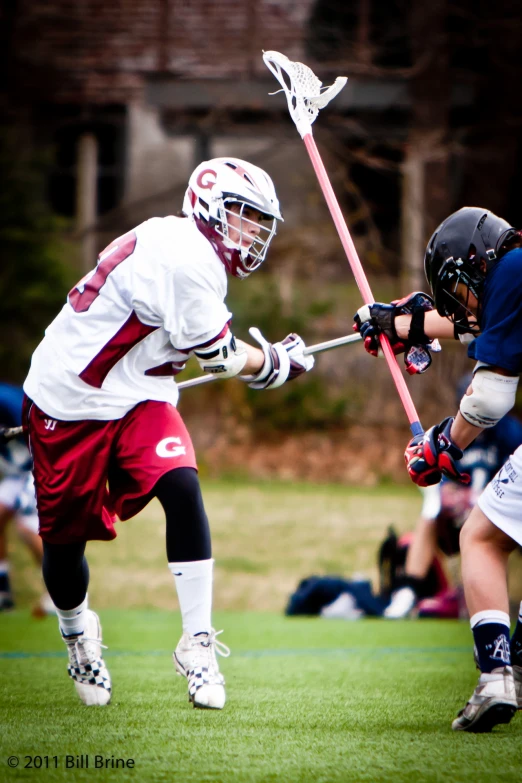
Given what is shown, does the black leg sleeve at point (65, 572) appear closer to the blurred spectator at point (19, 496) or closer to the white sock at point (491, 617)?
the white sock at point (491, 617)

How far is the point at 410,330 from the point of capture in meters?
3.85

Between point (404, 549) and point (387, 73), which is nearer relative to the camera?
point (404, 549)

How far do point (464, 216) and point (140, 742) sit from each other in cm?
178

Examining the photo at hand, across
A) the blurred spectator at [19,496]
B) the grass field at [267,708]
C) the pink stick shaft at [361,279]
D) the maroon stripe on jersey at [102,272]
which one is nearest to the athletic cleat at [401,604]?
the grass field at [267,708]

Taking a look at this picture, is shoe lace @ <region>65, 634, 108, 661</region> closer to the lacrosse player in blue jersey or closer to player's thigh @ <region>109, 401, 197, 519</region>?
player's thigh @ <region>109, 401, 197, 519</region>

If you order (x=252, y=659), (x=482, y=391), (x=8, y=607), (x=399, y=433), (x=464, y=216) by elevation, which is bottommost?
(x=399, y=433)

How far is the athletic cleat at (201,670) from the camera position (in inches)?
135

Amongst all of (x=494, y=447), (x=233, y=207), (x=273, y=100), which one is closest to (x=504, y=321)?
(x=233, y=207)

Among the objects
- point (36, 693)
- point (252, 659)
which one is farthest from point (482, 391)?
point (252, 659)

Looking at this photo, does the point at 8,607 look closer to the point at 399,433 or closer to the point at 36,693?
the point at 36,693

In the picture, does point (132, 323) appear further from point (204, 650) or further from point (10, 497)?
point (10, 497)

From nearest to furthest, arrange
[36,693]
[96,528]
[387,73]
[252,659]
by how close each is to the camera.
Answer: [96,528], [36,693], [252,659], [387,73]

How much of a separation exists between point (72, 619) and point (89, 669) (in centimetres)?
18

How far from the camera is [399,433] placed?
1282 centimetres
